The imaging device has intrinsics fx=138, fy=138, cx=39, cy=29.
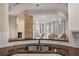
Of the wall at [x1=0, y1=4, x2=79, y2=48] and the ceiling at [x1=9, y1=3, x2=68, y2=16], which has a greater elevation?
the ceiling at [x1=9, y1=3, x2=68, y2=16]

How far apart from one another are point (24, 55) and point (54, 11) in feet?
2.24

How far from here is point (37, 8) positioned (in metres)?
1.79

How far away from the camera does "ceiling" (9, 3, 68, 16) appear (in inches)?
68.9

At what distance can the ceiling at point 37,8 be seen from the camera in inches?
68.9

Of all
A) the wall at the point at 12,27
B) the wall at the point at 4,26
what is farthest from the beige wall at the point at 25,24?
the wall at the point at 4,26

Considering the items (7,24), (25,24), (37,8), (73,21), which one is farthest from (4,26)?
(73,21)

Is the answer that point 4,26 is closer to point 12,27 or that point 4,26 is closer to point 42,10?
point 12,27

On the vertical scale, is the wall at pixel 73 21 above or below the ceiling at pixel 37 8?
below

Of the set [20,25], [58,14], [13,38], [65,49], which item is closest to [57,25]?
[58,14]

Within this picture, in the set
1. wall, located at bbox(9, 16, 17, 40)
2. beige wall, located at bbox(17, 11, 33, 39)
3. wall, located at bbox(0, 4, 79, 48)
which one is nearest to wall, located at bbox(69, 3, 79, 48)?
wall, located at bbox(0, 4, 79, 48)

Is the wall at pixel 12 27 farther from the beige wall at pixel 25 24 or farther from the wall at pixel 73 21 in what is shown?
the wall at pixel 73 21

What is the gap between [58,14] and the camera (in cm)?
181

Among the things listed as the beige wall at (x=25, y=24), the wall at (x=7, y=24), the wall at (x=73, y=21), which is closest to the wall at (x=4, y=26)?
the wall at (x=7, y=24)

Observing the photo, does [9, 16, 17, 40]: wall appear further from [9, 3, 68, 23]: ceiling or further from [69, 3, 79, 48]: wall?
[69, 3, 79, 48]: wall
